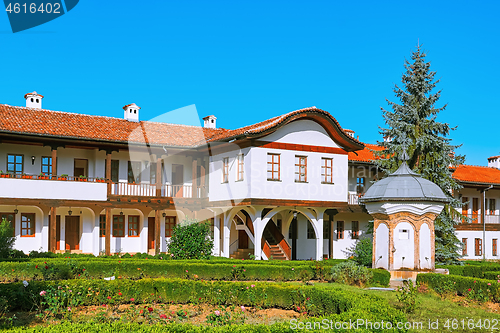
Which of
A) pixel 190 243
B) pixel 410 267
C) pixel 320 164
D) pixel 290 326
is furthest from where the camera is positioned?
pixel 320 164

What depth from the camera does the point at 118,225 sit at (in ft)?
86.9

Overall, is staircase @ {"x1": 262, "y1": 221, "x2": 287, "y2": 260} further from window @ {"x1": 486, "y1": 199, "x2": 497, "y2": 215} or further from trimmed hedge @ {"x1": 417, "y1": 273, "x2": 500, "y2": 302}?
window @ {"x1": 486, "y1": 199, "x2": 497, "y2": 215}

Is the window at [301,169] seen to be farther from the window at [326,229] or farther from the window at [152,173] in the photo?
the window at [152,173]

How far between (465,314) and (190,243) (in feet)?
42.0

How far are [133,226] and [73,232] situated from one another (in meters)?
3.08

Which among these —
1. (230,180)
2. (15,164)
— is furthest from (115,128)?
(230,180)

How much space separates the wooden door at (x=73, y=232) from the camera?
25.5 metres

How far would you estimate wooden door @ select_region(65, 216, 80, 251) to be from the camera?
83.7ft

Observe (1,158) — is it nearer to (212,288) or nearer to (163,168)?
(163,168)

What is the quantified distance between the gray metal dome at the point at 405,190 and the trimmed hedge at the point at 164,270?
2757 millimetres

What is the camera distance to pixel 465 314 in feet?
37.7

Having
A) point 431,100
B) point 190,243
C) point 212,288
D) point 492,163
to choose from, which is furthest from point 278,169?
point 492,163

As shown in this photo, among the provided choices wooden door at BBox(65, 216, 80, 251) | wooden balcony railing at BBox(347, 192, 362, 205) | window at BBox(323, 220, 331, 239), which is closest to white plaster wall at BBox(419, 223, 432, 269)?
wooden balcony railing at BBox(347, 192, 362, 205)

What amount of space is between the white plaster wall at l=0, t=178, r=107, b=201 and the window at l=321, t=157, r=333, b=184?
10.4 metres
